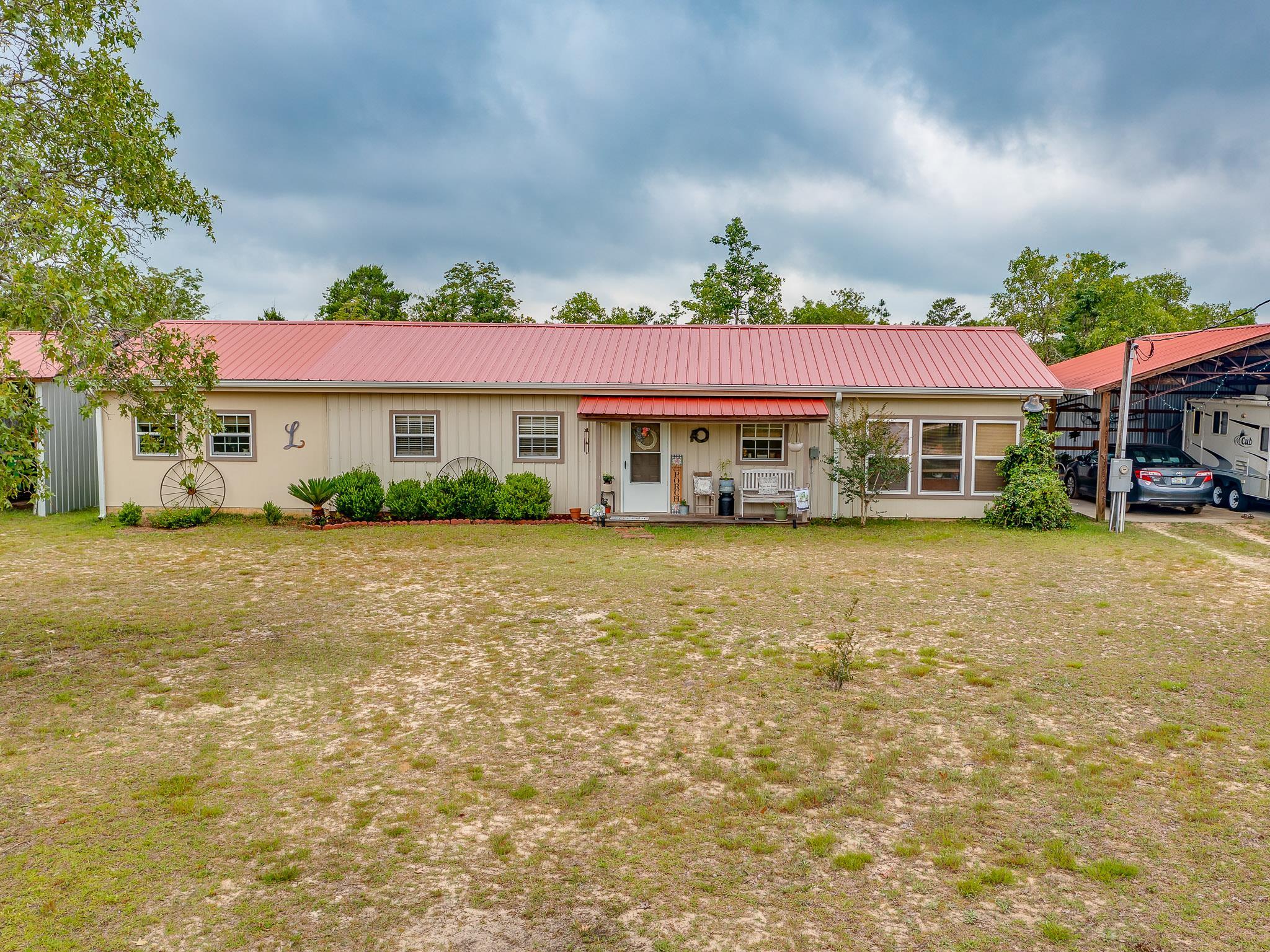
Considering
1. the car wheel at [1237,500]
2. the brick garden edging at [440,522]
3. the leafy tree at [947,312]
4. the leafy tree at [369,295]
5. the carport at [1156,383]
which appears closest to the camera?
the brick garden edging at [440,522]

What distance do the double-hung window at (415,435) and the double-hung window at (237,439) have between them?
3.10m

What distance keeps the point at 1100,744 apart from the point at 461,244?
28997 millimetres

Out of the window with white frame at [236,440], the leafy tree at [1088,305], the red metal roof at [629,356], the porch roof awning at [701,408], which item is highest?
the leafy tree at [1088,305]

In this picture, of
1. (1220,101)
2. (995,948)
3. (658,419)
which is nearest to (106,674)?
(995,948)

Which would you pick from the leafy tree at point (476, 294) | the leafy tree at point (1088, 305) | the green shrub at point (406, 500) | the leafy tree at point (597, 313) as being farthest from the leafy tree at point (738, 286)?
the green shrub at point (406, 500)

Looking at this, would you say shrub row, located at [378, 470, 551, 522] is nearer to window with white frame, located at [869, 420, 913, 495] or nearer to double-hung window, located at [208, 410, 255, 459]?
double-hung window, located at [208, 410, 255, 459]

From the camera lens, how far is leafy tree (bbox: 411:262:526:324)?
117 ft

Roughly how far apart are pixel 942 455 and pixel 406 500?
11.3m

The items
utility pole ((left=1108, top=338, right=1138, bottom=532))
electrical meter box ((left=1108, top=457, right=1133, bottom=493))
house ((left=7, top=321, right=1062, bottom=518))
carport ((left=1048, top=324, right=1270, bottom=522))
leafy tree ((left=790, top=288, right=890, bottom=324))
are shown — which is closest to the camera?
electrical meter box ((left=1108, top=457, right=1133, bottom=493))

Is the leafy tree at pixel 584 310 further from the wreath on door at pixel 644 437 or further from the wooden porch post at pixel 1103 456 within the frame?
the wooden porch post at pixel 1103 456

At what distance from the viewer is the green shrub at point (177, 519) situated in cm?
1427

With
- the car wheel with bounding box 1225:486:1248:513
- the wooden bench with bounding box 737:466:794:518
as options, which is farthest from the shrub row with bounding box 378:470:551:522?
the car wheel with bounding box 1225:486:1248:513

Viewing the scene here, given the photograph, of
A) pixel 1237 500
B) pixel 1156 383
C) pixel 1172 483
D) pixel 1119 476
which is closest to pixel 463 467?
pixel 1119 476

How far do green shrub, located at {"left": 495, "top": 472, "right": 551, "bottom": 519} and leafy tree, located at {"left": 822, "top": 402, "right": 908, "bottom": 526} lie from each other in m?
6.00
